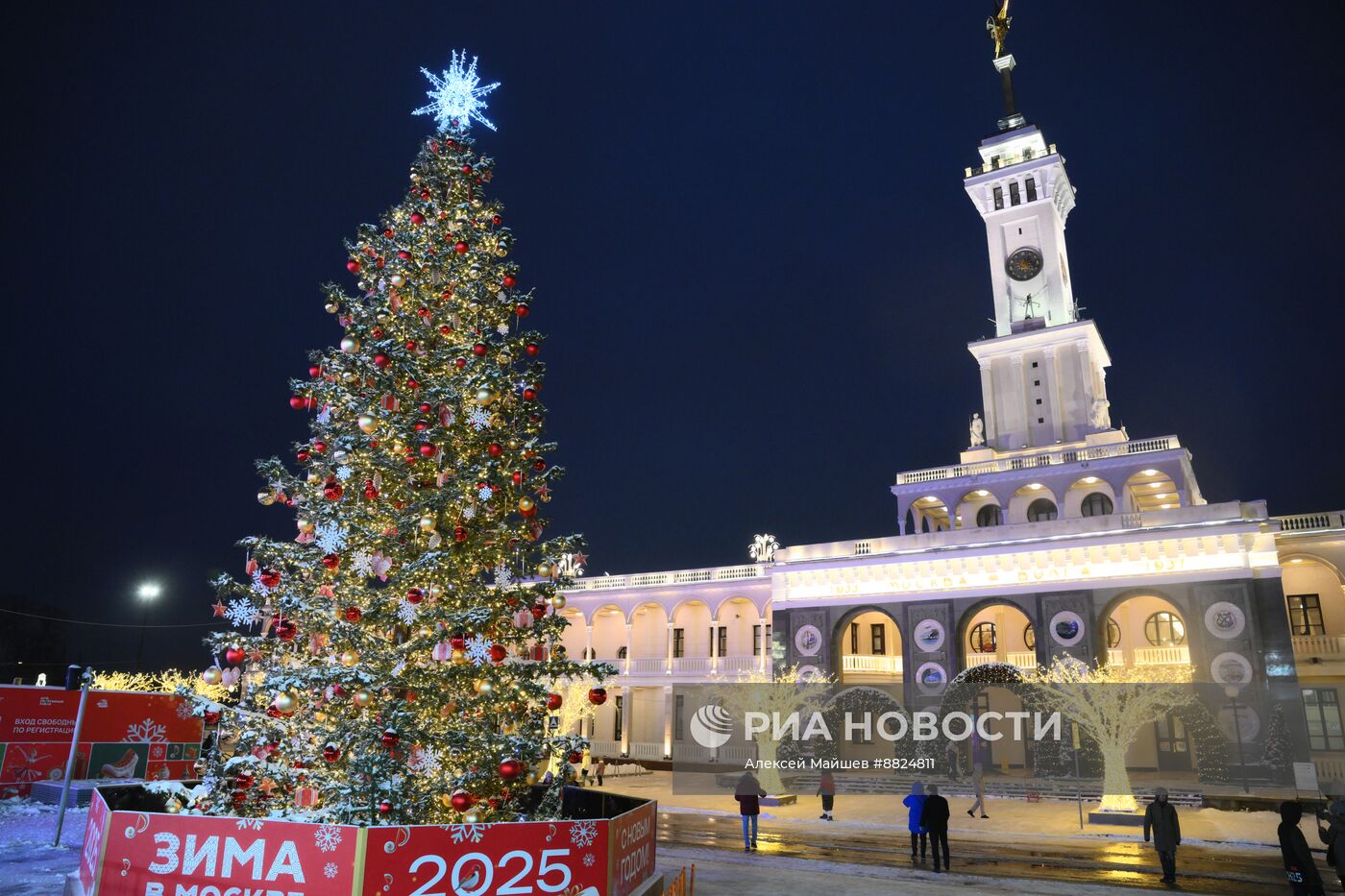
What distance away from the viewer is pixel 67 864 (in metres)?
12.3

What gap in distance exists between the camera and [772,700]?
29.2 m

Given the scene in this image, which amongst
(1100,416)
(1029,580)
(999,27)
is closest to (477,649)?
(1029,580)

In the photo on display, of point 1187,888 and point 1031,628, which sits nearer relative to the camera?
point 1187,888

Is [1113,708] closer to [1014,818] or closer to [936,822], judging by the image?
[1014,818]

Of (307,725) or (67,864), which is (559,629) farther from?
(67,864)

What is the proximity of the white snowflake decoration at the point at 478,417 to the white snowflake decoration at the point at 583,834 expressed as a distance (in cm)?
426

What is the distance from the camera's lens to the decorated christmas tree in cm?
856

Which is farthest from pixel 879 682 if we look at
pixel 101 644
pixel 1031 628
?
pixel 101 644

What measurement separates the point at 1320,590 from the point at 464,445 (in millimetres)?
36272

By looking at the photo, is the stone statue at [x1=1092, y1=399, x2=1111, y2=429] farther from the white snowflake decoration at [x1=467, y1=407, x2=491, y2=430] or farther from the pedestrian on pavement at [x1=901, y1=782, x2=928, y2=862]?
the white snowflake decoration at [x1=467, y1=407, x2=491, y2=430]

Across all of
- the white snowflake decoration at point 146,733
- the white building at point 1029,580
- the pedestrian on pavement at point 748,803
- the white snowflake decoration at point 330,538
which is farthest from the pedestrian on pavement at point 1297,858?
the white snowflake decoration at point 146,733

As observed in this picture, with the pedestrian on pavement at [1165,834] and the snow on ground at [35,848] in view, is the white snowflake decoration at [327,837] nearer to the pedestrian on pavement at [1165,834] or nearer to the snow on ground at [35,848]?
the snow on ground at [35,848]

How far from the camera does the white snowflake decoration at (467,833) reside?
7457 mm

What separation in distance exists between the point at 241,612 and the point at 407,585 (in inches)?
67.3
